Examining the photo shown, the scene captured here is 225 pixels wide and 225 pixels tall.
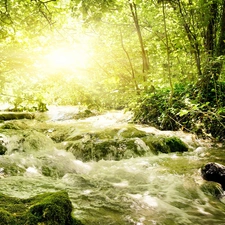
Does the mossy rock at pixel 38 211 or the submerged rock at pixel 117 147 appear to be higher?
the mossy rock at pixel 38 211

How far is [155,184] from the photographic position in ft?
14.2

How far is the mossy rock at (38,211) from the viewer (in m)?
1.99

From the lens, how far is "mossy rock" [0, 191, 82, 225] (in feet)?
6.52

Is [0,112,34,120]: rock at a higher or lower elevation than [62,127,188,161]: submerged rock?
higher

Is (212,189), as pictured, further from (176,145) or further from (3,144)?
(3,144)

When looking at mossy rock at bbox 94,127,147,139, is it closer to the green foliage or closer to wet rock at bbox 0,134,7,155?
the green foliage

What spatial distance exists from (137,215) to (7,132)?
5.61 meters

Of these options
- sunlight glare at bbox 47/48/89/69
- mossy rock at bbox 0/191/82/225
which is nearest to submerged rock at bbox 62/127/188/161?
sunlight glare at bbox 47/48/89/69

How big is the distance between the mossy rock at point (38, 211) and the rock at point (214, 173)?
2.92 m

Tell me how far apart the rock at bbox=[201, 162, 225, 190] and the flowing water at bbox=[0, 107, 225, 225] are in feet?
0.51

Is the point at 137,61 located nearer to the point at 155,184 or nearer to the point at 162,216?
the point at 155,184

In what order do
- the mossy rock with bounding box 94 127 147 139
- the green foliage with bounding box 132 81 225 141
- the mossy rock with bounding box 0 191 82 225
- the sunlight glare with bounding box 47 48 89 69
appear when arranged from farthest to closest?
the mossy rock with bounding box 94 127 147 139 < the green foliage with bounding box 132 81 225 141 < the sunlight glare with bounding box 47 48 89 69 < the mossy rock with bounding box 0 191 82 225

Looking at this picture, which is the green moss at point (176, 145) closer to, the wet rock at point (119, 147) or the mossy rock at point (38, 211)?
the wet rock at point (119, 147)

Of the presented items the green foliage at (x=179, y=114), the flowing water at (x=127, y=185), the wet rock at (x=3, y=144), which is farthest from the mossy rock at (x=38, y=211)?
the green foliage at (x=179, y=114)
